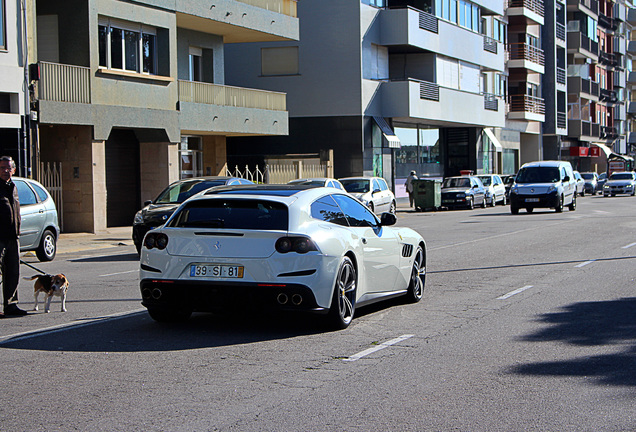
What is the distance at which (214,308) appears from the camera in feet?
28.4

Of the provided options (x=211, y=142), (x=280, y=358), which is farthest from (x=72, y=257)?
(x=211, y=142)

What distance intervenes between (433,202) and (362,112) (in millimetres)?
5751

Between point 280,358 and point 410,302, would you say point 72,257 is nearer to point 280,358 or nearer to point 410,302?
point 410,302

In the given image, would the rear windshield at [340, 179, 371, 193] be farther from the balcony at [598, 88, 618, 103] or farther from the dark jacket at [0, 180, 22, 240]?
the balcony at [598, 88, 618, 103]

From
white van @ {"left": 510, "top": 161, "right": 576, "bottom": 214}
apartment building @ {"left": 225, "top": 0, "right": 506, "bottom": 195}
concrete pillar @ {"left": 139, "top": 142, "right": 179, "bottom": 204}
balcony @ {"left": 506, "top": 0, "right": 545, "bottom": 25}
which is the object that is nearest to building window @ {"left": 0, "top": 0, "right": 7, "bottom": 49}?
concrete pillar @ {"left": 139, "top": 142, "right": 179, "bottom": 204}

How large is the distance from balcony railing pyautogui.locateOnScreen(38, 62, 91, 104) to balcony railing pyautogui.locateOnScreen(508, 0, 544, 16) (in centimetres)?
4273

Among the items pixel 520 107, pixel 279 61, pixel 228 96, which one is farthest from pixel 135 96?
pixel 520 107

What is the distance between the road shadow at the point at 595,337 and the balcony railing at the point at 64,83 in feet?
58.7

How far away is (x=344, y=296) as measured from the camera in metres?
8.95

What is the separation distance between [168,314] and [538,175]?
2729cm

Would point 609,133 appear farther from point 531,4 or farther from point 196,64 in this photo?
point 196,64

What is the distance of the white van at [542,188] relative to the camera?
33656 millimetres

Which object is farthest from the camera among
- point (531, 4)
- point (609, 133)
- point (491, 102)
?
point (609, 133)

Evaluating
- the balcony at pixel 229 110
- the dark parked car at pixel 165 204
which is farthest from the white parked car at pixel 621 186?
the dark parked car at pixel 165 204
